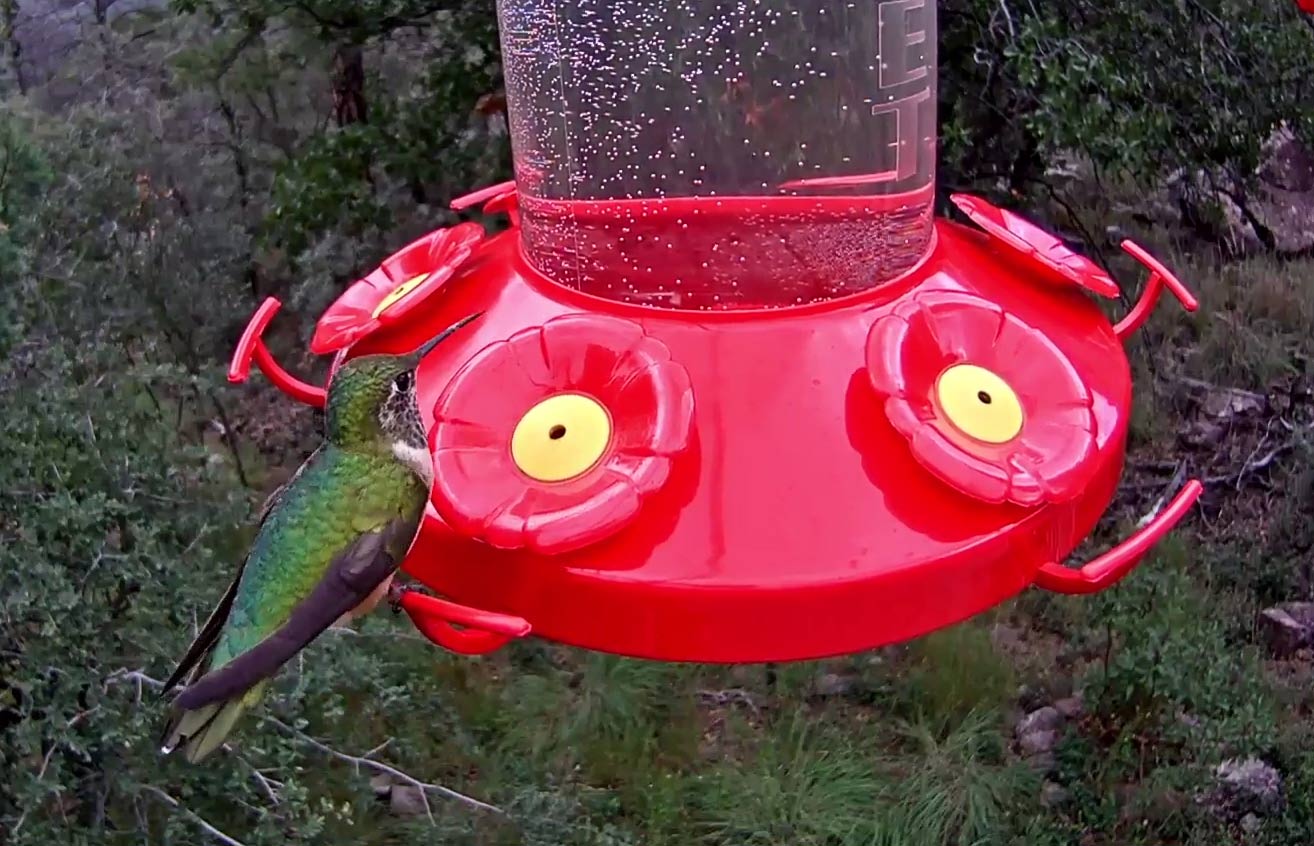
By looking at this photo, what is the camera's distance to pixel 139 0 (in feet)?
16.8

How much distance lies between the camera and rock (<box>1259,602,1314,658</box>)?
3904 mm

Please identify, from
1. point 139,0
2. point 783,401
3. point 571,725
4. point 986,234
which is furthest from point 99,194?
point 783,401

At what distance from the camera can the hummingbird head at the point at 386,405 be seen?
1.35m

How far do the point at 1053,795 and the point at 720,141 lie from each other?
2.51 m

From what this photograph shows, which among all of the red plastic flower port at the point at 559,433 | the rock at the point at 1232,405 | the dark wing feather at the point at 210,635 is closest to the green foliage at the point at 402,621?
the rock at the point at 1232,405

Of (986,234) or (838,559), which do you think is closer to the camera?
(838,559)

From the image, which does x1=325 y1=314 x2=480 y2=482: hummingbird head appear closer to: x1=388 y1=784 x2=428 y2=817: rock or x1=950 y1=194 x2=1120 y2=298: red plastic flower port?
x1=950 y1=194 x2=1120 y2=298: red plastic flower port

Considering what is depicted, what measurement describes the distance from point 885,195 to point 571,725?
7.69 feet

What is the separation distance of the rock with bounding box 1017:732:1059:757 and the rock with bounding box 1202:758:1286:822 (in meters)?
0.47

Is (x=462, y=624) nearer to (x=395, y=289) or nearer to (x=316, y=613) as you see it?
(x=316, y=613)

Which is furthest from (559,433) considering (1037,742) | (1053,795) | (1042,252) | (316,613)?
(1037,742)

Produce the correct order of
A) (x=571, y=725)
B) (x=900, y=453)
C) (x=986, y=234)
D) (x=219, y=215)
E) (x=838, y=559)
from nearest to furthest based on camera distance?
(x=838, y=559), (x=900, y=453), (x=986, y=234), (x=571, y=725), (x=219, y=215)

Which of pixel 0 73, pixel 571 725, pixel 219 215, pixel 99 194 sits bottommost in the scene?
pixel 571 725

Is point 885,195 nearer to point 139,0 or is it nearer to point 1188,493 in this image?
point 1188,493
